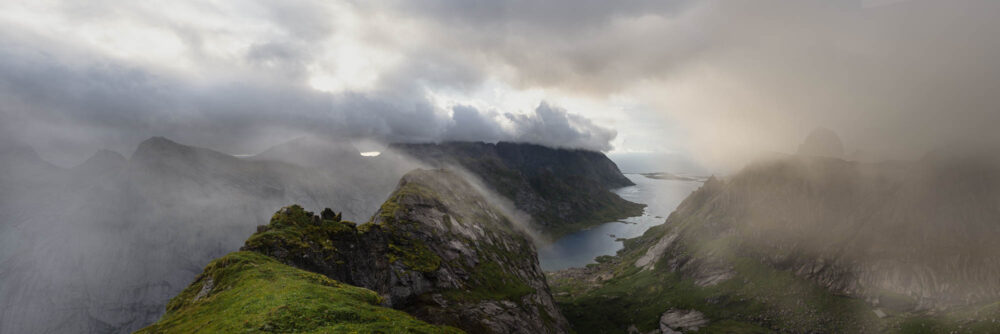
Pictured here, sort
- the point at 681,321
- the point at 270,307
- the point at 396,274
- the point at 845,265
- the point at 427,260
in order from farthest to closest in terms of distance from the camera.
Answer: the point at 681,321
the point at 845,265
the point at 427,260
the point at 396,274
the point at 270,307

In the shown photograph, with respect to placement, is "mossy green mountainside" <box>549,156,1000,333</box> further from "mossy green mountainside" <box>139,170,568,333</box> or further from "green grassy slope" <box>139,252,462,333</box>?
"green grassy slope" <box>139,252,462,333</box>

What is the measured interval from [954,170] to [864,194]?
27873mm

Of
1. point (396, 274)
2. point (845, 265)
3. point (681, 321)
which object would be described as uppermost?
point (396, 274)

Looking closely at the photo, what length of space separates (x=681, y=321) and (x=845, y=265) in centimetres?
7208

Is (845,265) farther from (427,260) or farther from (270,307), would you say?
Result: (270,307)

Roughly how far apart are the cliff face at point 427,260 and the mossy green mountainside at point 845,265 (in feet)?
199

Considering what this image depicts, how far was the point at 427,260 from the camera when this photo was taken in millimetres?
96875

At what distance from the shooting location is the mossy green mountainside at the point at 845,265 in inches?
4547

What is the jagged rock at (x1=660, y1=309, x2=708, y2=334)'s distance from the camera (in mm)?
144625

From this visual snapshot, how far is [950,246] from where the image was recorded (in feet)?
408

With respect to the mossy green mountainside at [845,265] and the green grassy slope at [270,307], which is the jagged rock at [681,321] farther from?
the green grassy slope at [270,307]

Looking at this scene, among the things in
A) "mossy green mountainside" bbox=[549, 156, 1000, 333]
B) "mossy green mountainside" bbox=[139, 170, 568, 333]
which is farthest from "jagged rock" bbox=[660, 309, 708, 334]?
"mossy green mountainside" bbox=[139, 170, 568, 333]

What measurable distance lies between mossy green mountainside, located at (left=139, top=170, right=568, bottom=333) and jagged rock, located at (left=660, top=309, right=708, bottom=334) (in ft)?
166

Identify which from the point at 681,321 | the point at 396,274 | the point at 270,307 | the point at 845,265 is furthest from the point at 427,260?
the point at 845,265
